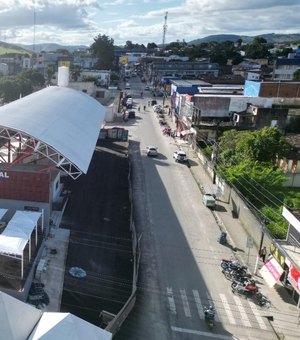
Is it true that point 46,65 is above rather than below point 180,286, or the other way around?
above

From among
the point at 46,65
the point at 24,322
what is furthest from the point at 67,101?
the point at 46,65

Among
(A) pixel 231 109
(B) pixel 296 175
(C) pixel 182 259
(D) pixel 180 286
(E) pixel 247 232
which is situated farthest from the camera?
(A) pixel 231 109

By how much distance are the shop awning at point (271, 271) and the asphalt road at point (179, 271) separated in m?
1.90

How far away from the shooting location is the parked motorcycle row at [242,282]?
17672 millimetres

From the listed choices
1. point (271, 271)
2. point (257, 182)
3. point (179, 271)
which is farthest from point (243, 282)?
point (257, 182)

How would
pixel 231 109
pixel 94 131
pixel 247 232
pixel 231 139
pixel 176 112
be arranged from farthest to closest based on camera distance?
1. pixel 176 112
2. pixel 231 109
3. pixel 231 139
4. pixel 94 131
5. pixel 247 232

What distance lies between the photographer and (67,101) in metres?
31.6

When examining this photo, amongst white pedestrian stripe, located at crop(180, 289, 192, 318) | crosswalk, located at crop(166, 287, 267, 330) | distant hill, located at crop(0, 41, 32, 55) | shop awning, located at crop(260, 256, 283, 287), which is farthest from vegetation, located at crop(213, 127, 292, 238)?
distant hill, located at crop(0, 41, 32, 55)

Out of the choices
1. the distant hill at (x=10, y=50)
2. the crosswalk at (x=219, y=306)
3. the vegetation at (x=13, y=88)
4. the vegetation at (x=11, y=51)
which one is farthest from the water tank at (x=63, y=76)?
the distant hill at (x=10, y=50)

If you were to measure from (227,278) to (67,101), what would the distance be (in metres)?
19.4

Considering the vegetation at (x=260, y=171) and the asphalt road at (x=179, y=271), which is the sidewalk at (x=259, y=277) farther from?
the vegetation at (x=260, y=171)

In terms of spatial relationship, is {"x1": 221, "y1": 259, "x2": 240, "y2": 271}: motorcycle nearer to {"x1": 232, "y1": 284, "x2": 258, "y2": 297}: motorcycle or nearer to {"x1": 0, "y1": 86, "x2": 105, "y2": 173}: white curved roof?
{"x1": 232, "y1": 284, "x2": 258, "y2": 297}: motorcycle

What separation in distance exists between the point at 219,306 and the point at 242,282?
199cm

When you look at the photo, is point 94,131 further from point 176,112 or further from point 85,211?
point 176,112
